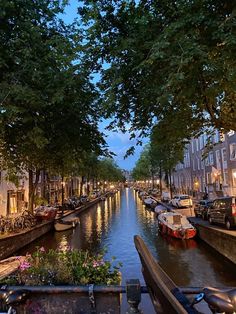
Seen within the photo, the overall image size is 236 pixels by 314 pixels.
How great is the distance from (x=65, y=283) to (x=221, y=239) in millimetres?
16123

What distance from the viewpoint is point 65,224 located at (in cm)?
3459

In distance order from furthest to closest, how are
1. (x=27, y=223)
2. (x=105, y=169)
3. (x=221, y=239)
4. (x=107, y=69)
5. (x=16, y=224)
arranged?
(x=105, y=169)
(x=27, y=223)
(x=16, y=224)
(x=221, y=239)
(x=107, y=69)

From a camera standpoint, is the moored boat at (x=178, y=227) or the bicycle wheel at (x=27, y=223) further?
the bicycle wheel at (x=27, y=223)

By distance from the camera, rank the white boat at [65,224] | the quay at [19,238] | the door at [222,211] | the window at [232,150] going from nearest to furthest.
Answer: the quay at [19,238] → the door at [222,211] → the white boat at [65,224] → the window at [232,150]

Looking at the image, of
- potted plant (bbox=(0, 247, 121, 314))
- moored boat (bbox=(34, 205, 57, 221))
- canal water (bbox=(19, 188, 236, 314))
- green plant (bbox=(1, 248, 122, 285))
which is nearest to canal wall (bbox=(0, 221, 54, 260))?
canal water (bbox=(19, 188, 236, 314))

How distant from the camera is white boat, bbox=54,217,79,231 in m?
33.9

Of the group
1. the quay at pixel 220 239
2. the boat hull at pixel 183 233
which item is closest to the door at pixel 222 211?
the quay at pixel 220 239

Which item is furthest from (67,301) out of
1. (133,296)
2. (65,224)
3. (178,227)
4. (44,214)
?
(65,224)

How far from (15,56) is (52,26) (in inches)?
109

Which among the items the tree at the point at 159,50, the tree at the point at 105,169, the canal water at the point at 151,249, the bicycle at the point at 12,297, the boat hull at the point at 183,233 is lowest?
the canal water at the point at 151,249

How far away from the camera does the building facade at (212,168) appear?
39.9m

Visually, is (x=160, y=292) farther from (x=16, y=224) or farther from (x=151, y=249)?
(x=16, y=224)

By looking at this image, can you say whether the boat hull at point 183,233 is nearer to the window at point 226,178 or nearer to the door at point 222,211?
the door at point 222,211

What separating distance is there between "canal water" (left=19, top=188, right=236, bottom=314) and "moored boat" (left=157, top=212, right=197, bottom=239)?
1.68 feet
